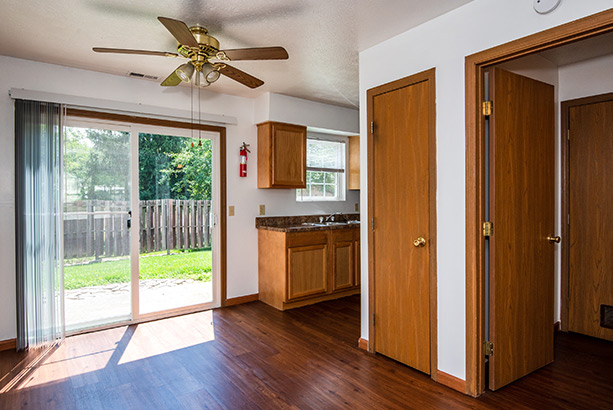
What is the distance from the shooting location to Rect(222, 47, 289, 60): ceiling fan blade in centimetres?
229

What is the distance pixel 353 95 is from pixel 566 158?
7.48ft

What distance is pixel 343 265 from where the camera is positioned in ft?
15.1

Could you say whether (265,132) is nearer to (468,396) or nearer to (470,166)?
(470,166)

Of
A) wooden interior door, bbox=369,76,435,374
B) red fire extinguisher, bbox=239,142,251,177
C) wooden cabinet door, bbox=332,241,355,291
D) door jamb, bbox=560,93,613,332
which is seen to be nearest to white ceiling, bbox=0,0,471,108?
wooden interior door, bbox=369,76,435,374

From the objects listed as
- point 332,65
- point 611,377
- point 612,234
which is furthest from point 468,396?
point 332,65

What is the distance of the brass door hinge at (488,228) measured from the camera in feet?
7.52

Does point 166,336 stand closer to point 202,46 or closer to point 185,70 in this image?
point 185,70

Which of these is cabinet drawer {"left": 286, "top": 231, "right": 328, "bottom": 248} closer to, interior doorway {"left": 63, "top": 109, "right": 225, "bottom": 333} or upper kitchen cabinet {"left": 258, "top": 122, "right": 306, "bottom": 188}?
upper kitchen cabinet {"left": 258, "top": 122, "right": 306, "bottom": 188}

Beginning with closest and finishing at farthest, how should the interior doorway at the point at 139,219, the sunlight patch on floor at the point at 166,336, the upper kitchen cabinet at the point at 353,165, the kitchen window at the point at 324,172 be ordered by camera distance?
the sunlight patch on floor at the point at 166,336, the interior doorway at the point at 139,219, the kitchen window at the point at 324,172, the upper kitchen cabinet at the point at 353,165

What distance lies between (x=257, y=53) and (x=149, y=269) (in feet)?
8.60

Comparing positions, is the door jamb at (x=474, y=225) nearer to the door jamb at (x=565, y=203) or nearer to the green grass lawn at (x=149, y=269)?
the door jamb at (x=565, y=203)

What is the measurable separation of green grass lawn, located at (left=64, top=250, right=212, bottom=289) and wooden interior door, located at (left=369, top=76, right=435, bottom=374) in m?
2.16

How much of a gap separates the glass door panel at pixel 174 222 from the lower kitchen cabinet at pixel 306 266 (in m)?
0.67

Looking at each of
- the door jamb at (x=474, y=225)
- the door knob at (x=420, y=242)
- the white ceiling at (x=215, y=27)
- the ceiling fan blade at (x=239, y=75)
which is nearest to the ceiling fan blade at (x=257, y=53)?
the ceiling fan blade at (x=239, y=75)
